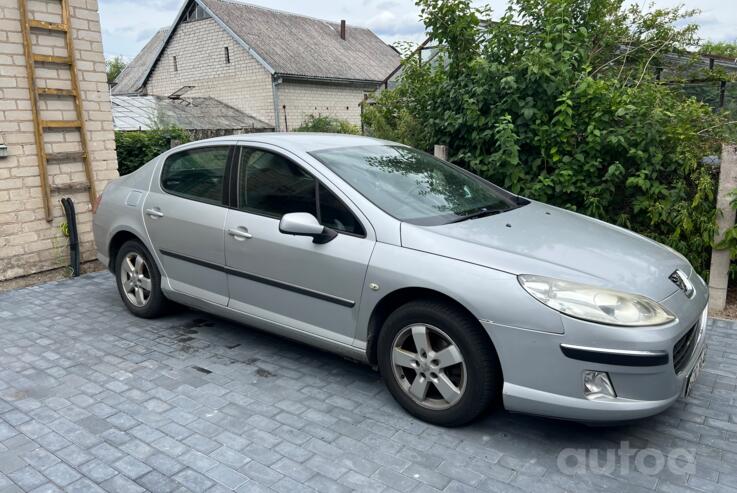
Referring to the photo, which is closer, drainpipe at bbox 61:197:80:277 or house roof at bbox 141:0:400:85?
drainpipe at bbox 61:197:80:277

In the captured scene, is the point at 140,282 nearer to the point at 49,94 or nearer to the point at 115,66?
the point at 49,94

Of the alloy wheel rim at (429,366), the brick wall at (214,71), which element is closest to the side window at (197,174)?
the alloy wheel rim at (429,366)

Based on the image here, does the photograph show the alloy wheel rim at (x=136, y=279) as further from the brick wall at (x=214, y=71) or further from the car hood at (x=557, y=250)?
the brick wall at (x=214, y=71)

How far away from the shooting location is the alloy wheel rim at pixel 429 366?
306 cm

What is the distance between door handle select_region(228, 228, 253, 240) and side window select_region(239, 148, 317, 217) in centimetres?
17

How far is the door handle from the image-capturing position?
12.8 feet

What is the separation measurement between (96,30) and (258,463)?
235 inches

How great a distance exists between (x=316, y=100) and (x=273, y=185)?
2127cm

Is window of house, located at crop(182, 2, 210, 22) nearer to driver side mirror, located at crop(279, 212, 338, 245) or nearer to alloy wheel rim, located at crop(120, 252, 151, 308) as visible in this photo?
alloy wheel rim, located at crop(120, 252, 151, 308)

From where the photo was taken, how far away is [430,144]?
21.6ft

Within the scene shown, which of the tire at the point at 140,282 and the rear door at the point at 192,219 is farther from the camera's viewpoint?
the tire at the point at 140,282

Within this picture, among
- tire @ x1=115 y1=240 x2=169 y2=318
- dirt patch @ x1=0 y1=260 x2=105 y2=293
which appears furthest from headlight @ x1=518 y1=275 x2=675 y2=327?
dirt patch @ x1=0 y1=260 x2=105 y2=293

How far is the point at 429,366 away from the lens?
10.3 feet

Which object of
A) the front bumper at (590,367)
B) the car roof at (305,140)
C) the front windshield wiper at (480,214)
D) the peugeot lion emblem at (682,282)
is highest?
the car roof at (305,140)
